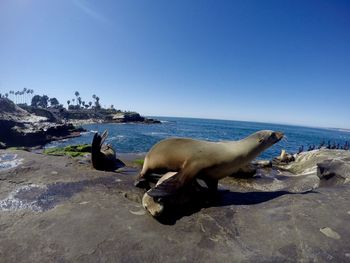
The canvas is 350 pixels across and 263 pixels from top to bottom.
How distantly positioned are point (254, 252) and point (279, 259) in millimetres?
284

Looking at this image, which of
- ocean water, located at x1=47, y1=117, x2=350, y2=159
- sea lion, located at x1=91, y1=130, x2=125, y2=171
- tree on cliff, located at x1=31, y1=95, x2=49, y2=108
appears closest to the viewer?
sea lion, located at x1=91, y1=130, x2=125, y2=171

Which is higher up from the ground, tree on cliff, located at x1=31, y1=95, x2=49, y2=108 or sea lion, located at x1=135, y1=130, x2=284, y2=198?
tree on cliff, located at x1=31, y1=95, x2=49, y2=108

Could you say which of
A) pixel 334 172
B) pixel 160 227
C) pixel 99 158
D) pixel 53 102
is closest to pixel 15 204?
pixel 160 227

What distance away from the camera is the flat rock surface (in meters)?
3.03

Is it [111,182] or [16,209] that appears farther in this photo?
[111,182]

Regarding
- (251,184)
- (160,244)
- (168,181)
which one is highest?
(168,181)

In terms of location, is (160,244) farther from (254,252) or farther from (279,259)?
(279,259)

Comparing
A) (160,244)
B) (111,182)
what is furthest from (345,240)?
(111,182)

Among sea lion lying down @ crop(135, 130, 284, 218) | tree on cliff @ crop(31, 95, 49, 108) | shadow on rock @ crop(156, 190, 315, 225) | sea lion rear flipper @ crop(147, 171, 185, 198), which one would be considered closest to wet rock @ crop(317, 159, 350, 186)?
sea lion lying down @ crop(135, 130, 284, 218)

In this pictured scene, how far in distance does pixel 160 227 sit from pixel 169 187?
0.73 metres

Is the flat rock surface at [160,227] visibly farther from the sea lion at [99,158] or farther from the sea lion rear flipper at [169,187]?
the sea lion at [99,158]

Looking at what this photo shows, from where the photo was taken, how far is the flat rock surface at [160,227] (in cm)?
303

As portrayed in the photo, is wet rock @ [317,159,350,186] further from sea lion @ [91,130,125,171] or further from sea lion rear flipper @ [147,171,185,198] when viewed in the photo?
sea lion @ [91,130,125,171]

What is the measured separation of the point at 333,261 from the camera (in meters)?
2.94
